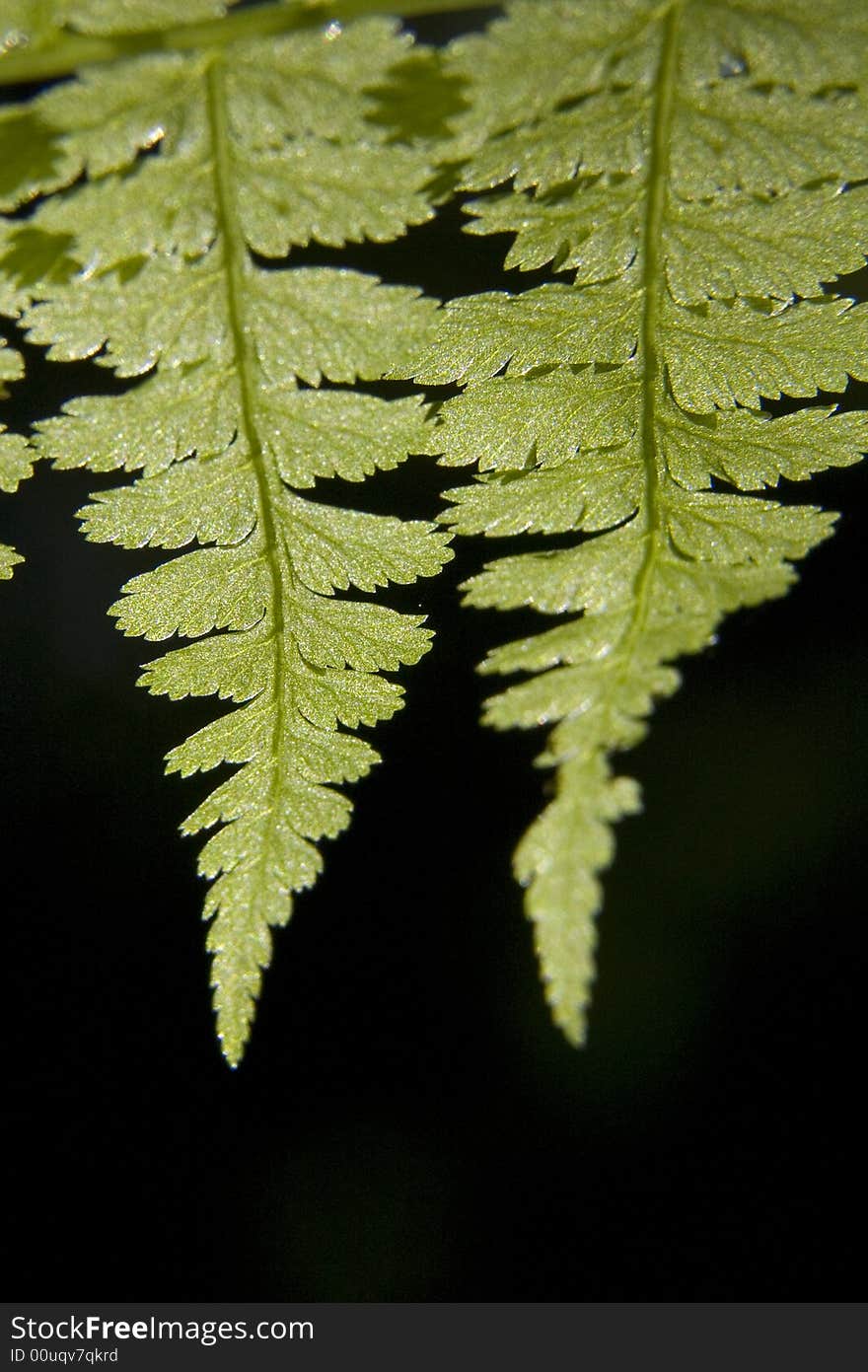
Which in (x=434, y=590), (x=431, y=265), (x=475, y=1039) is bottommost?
(x=475, y=1039)

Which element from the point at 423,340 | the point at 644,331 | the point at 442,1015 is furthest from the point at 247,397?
the point at 442,1015

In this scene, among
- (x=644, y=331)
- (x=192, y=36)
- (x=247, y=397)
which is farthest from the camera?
(x=192, y=36)

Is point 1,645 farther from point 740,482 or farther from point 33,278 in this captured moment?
point 740,482

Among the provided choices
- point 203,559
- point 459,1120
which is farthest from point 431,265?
point 459,1120

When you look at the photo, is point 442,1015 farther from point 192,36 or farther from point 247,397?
point 192,36

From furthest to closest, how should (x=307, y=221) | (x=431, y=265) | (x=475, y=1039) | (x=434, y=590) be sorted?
(x=475, y=1039) < (x=434, y=590) < (x=431, y=265) < (x=307, y=221)

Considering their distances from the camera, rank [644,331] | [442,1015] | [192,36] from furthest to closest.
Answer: [442,1015] < [192,36] < [644,331]

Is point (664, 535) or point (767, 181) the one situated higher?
point (767, 181)
